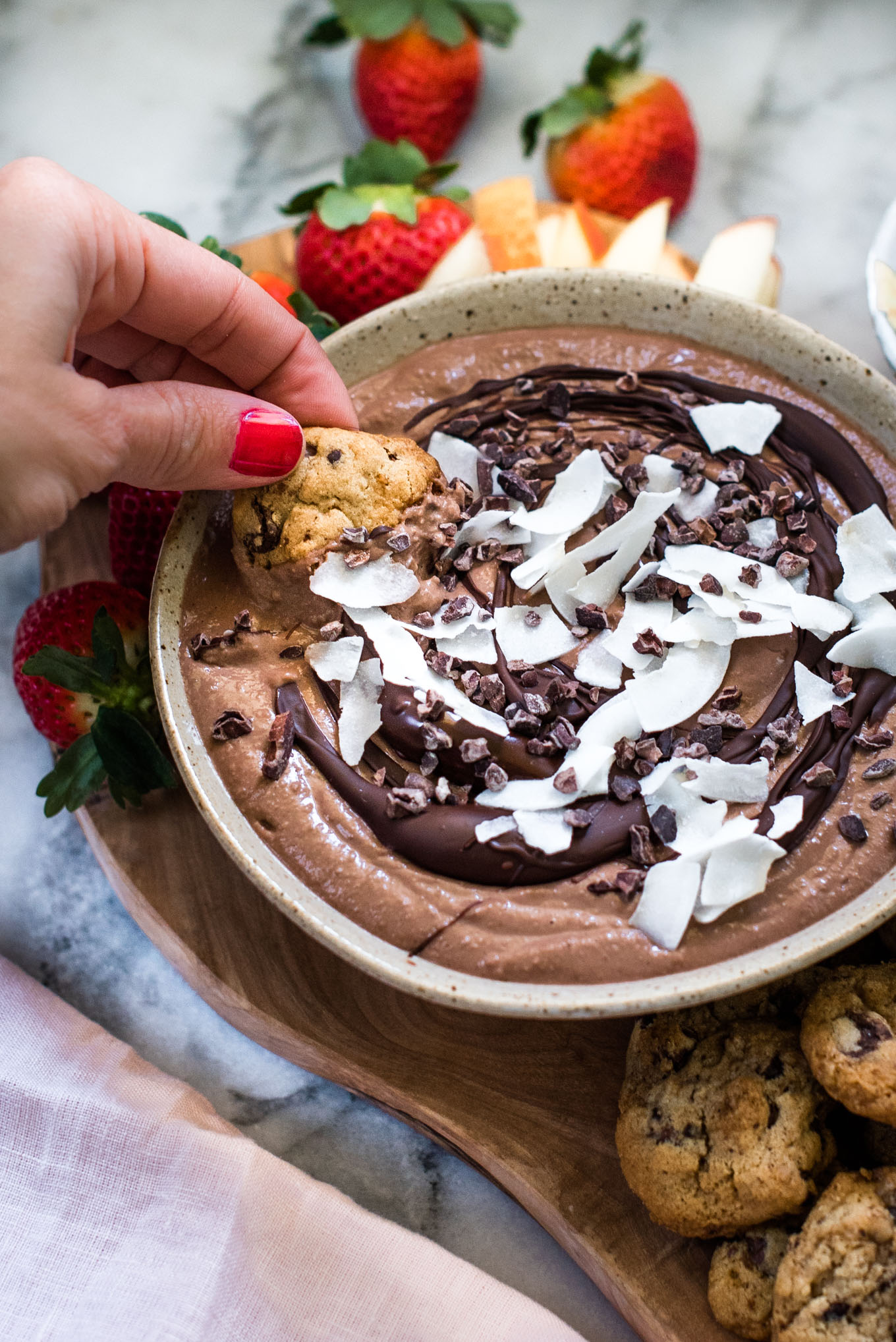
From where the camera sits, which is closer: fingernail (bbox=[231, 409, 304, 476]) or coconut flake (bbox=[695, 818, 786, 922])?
coconut flake (bbox=[695, 818, 786, 922])

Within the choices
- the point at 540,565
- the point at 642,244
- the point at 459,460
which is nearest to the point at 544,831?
the point at 540,565

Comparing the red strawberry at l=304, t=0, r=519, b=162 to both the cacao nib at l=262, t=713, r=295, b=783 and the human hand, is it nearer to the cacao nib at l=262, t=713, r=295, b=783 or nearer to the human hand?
the human hand

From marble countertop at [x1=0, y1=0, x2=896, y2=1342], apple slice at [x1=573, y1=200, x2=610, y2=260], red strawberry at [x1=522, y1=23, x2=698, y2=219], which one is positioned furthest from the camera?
marble countertop at [x1=0, y1=0, x2=896, y2=1342]

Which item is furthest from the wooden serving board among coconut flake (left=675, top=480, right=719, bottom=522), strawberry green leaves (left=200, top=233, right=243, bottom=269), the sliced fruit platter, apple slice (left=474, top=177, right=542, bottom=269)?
apple slice (left=474, top=177, right=542, bottom=269)

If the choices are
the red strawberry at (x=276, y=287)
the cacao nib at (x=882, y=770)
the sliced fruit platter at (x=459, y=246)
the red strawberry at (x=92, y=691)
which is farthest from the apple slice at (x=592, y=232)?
the cacao nib at (x=882, y=770)

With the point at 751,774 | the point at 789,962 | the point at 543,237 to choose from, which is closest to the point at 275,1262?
the point at 789,962

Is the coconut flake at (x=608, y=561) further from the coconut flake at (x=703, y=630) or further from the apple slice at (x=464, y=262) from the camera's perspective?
the apple slice at (x=464, y=262)

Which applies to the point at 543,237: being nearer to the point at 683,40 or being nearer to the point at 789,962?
the point at 683,40
